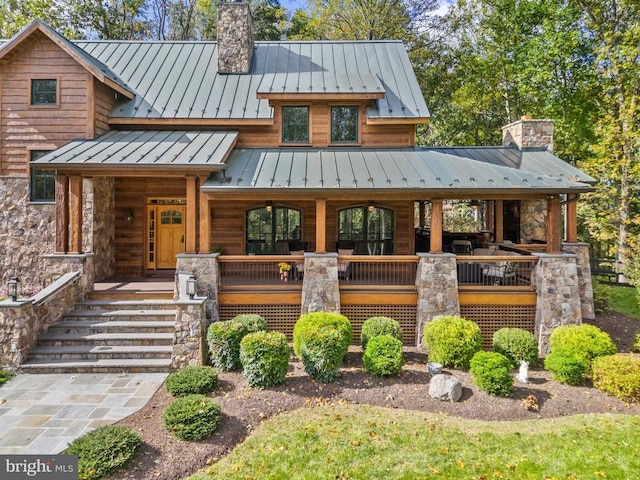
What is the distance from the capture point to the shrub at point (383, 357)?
267 inches

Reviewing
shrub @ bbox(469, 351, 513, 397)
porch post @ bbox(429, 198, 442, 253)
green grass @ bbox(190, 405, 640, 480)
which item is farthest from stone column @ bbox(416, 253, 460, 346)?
green grass @ bbox(190, 405, 640, 480)

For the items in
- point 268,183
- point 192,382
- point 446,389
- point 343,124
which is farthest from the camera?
point 343,124

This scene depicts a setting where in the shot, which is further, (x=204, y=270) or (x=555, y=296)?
(x=555, y=296)

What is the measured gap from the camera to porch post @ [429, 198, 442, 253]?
8844 millimetres

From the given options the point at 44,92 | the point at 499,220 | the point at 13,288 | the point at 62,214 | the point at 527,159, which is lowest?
the point at 13,288

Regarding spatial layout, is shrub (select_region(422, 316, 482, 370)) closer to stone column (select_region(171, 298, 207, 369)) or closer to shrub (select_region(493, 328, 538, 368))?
shrub (select_region(493, 328, 538, 368))

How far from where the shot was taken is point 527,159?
36.3 feet

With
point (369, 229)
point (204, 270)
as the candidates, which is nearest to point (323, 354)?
point (204, 270)

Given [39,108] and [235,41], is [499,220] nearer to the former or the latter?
[235,41]

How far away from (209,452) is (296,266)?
201 inches

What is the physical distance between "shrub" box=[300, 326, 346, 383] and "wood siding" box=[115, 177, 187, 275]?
724 cm

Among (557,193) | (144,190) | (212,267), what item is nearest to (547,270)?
(557,193)

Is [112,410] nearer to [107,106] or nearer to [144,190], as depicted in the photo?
[144,190]

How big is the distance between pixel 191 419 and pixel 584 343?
24.6 ft
